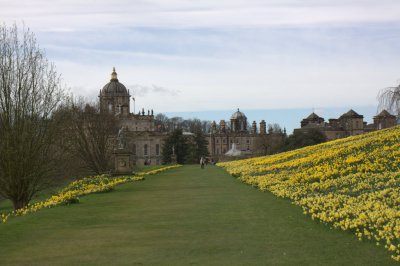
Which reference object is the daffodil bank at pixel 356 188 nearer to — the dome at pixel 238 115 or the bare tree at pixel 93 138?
the bare tree at pixel 93 138

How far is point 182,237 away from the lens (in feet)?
34.1

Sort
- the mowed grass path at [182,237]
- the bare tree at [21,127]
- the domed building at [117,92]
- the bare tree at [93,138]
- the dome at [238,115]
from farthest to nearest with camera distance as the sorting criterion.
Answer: the dome at [238,115]
the domed building at [117,92]
the bare tree at [93,138]
the bare tree at [21,127]
the mowed grass path at [182,237]

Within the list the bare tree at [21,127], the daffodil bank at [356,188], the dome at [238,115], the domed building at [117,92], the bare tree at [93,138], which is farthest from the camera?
the dome at [238,115]

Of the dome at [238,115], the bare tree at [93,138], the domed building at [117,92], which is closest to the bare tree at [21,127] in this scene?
the bare tree at [93,138]

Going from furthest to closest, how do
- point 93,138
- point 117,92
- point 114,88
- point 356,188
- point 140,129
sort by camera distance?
point 140,129 → point 117,92 → point 114,88 → point 93,138 → point 356,188

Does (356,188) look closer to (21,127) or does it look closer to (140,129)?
(21,127)

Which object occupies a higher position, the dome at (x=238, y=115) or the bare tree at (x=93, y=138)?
the dome at (x=238, y=115)

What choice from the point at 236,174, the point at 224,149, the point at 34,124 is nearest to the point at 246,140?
the point at 224,149

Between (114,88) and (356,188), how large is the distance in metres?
113

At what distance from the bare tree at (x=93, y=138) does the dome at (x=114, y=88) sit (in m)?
72.5

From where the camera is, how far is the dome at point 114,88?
124438 mm

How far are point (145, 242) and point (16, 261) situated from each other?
2.28 metres

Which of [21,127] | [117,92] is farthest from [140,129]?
[21,127]

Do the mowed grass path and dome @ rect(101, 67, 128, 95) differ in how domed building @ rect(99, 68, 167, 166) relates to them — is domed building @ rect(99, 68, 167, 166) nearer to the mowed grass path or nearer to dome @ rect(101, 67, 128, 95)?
dome @ rect(101, 67, 128, 95)
